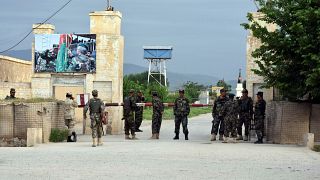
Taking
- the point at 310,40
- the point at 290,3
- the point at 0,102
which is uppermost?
the point at 290,3

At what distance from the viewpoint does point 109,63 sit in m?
29.5

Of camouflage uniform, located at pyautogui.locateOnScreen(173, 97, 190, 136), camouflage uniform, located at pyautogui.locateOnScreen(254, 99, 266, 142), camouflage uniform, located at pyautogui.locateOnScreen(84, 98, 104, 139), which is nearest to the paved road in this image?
camouflage uniform, located at pyautogui.locateOnScreen(84, 98, 104, 139)

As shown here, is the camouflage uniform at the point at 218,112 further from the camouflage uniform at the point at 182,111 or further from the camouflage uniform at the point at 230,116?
the camouflage uniform at the point at 182,111

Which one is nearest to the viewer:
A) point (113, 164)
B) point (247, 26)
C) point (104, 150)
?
point (113, 164)

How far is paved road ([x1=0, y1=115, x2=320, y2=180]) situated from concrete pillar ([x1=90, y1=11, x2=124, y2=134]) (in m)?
12.1

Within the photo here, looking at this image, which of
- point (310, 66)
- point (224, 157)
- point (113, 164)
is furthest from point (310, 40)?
point (113, 164)

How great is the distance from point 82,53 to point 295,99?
37.8 ft

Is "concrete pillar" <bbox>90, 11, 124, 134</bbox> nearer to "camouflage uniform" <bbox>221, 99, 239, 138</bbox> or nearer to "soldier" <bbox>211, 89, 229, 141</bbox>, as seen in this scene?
"soldier" <bbox>211, 89, 229, 141</bbox>

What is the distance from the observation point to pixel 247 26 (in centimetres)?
2100

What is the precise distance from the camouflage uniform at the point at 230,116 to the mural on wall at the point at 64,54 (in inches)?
382

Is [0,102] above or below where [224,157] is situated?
above

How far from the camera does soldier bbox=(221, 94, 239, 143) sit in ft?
69.6

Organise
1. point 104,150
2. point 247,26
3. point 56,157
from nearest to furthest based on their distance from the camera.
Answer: point 56,157 → point 104,150 → point 247,26

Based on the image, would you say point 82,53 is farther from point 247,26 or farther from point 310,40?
point 310,40
